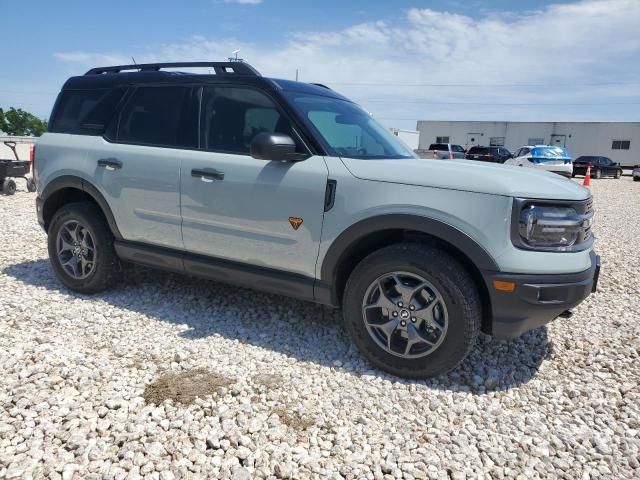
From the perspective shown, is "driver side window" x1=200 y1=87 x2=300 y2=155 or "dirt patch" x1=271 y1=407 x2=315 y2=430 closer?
"dirt patch" x1=271 y1=407 x2=315 y2=430

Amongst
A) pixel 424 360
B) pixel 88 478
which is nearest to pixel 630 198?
pixel 424 360

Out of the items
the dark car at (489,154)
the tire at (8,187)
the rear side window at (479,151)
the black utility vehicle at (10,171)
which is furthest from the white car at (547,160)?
the tire at (8,187)

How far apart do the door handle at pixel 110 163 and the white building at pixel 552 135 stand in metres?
36.8

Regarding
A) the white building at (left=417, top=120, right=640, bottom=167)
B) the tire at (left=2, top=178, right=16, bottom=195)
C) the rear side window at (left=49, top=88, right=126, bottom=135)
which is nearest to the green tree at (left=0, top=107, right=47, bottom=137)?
the white building at (left=417, top=120, right=640, bottom=167)

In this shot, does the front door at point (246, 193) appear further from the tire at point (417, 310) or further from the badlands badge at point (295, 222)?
the tire at point (417, 310)

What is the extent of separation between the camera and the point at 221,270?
3643 mm

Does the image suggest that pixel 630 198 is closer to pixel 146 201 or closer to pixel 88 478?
pixel 146 201

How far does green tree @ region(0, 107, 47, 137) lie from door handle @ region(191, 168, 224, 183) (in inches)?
2550

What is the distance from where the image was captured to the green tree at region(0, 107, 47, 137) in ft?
193

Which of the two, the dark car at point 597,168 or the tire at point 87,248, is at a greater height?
the dark car at point 597,168

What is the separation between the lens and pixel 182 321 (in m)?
3.92

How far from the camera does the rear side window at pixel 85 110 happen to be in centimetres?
417

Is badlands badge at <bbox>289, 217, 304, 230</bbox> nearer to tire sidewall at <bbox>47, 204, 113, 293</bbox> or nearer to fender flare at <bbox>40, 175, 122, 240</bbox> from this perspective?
fender flare at <bbox>40, 175, 122, 240</bbox>

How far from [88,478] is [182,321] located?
1.84m
